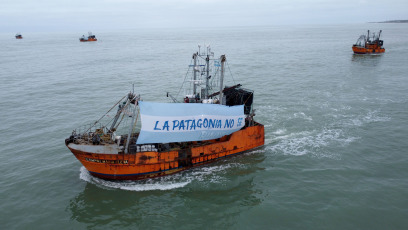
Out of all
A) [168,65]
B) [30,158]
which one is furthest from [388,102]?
[168,65]

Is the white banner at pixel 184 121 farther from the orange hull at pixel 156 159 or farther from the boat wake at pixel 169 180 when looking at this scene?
the boat wake at pixel 169 180

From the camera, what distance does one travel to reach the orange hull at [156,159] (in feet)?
67.7

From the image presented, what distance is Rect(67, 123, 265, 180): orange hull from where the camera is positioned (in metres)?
20.6

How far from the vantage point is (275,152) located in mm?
26719

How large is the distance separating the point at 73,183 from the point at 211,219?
11387 mm

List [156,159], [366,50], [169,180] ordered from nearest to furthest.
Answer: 1. [156,159]
2. [169,180]
3. [366,50]

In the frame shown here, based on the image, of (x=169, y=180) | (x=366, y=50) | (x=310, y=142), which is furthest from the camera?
(x=366, y=50)

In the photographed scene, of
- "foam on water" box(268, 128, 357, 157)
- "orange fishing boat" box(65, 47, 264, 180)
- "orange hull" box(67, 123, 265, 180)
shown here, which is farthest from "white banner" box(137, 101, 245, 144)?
"foam on water" box(268, 128, 357, 157)

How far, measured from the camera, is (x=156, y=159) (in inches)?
846

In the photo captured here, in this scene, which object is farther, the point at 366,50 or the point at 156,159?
the point at 366,50

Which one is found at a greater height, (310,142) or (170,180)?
(310,142)

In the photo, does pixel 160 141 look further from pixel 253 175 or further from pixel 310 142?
pixel 310 142

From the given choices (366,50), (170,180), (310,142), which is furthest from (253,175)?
(366,50)

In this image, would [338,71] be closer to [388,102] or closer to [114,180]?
[388,102]
